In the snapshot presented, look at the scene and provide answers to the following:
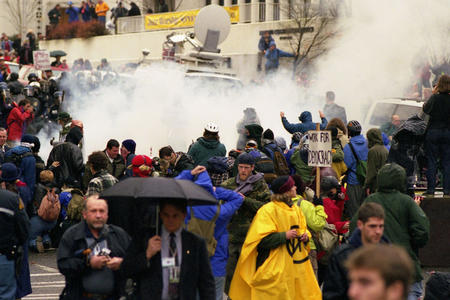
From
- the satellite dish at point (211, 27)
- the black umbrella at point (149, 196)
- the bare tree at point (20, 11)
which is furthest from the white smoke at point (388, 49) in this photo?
the bare tree at point (20, 11)

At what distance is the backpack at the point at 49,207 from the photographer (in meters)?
12.7

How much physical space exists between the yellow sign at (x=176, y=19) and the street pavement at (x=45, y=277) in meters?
27.4

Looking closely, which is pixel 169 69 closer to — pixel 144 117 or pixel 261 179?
pixel 144 117

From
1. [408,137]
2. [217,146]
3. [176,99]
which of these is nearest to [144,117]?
[176,99]

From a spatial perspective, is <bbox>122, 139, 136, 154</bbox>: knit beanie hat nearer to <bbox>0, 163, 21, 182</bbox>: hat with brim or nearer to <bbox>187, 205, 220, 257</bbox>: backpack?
<bbox>0, 163, 21, 182</bbox>: hat with brim

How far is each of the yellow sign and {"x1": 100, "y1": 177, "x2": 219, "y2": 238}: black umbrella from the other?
111 feet

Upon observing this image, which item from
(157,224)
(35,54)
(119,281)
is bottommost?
(119,281)

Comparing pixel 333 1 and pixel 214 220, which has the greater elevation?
pixel 333 1

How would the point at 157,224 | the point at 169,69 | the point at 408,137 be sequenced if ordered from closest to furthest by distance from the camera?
the point at 157,224 → the point at 408,137 → the point at 169,69

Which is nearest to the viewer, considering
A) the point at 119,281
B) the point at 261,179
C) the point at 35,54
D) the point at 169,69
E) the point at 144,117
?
the point at 119,281

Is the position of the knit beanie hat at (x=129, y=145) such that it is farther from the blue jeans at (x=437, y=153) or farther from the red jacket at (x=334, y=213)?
the blue jeans at (x=437, y=153)

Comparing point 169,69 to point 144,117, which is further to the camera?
point 169,69

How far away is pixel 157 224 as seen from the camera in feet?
17.5

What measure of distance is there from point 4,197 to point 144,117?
11841 millimetres
